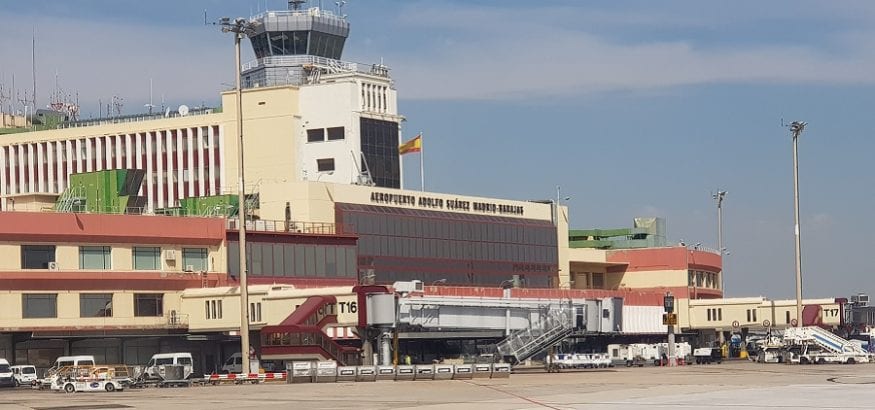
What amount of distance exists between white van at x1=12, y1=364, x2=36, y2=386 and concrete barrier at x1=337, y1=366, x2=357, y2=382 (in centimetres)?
2616

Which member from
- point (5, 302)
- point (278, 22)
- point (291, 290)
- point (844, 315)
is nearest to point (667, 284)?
point (844, 315)

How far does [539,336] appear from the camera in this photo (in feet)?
379

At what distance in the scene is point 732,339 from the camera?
186500mm

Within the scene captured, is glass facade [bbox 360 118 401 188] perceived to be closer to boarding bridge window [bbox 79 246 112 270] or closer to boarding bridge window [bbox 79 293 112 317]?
boarding bridge window [bbox 79 246 112 270]

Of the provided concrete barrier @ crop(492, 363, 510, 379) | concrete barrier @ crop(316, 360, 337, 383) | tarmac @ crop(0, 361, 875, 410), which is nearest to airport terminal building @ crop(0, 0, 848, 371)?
concrete barrier @ crop(492, 363, 510, 379)

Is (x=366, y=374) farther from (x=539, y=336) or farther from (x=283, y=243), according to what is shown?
(x=283, y=243)

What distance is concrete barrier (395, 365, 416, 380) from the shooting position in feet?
300

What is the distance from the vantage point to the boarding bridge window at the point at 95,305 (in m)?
117

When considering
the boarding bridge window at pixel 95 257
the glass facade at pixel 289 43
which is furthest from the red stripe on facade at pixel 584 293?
the glass facade at pixel 289 43

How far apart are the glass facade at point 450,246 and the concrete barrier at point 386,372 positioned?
143 ft

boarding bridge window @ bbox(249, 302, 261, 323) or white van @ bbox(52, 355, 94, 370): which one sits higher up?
boarding bridge window @ bbox(249, 302, 261, 323)

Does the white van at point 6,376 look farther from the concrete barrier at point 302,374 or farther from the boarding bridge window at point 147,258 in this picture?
the concrete barrier at point 302,374

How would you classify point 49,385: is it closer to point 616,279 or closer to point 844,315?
point 844,315

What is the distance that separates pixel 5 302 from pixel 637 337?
244 feet
